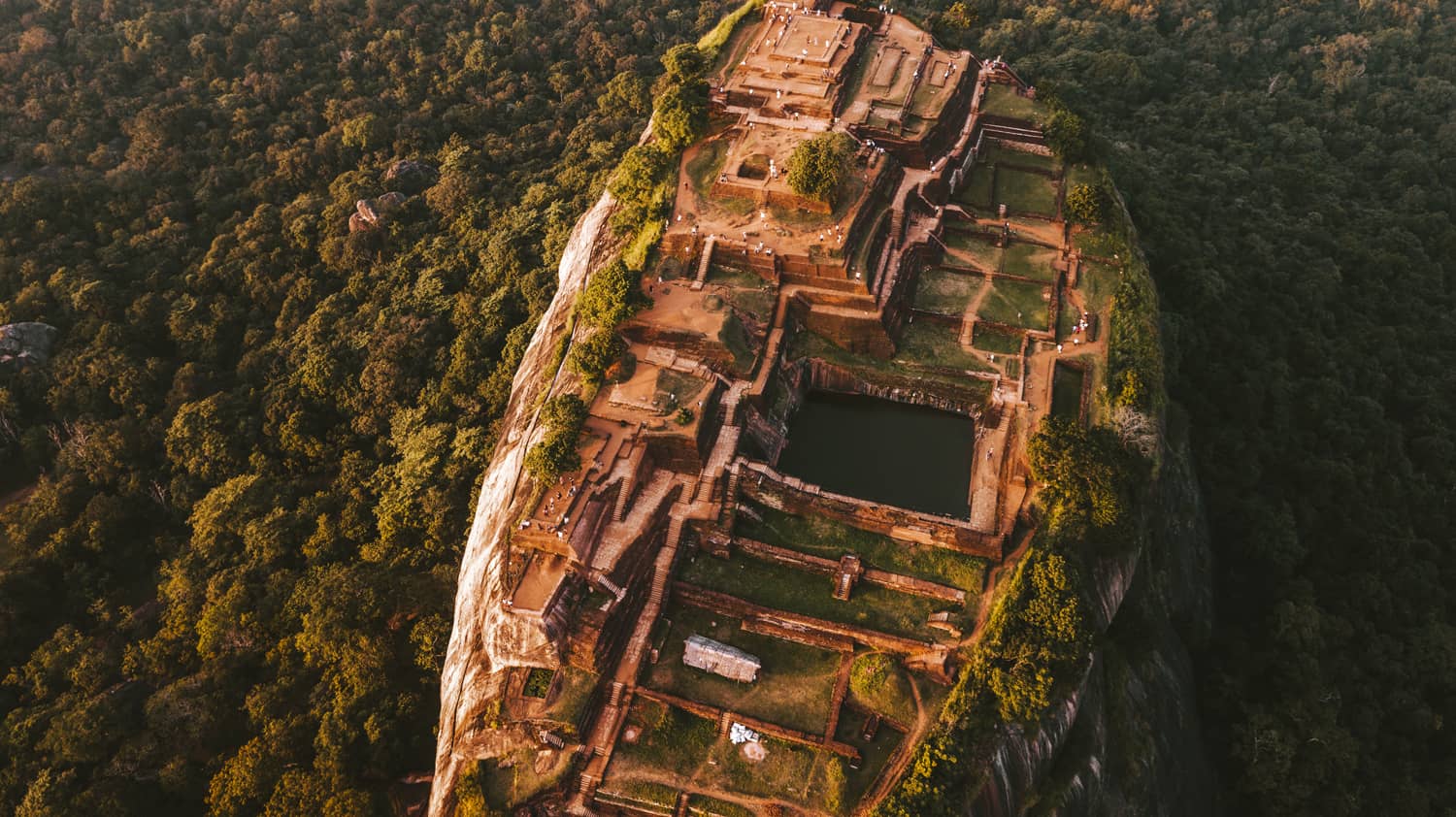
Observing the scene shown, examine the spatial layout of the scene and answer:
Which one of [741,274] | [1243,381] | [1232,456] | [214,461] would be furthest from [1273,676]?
[214,461]

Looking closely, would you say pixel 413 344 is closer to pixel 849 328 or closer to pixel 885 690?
pixel 849 328

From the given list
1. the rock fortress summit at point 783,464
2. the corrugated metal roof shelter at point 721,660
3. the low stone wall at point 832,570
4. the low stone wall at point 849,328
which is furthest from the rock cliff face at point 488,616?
the low stone wall at point 849,328

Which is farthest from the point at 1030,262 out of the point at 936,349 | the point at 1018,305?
the point at 936,349

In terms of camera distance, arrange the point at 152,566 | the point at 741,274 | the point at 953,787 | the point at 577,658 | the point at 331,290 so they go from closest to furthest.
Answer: the point at 953,787 < the point at 577,658 < the point at 741,274 < the point at 152,566 < the point at 331,290

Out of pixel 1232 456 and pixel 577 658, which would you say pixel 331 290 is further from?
pixel 1232 456

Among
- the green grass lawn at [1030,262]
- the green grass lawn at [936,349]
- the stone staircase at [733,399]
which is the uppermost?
the green grass lawn at [1030,262]

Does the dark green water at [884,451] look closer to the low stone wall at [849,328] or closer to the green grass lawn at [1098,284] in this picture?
the low stone wall at [849,328]
